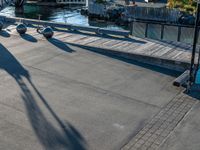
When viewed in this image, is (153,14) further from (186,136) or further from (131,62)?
(186,136)

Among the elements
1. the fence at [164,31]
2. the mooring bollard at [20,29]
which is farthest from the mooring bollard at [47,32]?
the fence at [164,31]

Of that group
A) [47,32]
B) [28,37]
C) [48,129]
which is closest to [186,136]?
[48,129]

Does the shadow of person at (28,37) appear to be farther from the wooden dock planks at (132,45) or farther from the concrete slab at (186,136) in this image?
the concrete slab at (186,136)

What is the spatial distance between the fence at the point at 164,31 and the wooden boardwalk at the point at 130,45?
2.46ft

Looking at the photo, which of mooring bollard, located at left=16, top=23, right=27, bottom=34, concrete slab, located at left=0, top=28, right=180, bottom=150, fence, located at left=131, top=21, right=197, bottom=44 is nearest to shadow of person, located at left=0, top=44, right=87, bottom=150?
concrete slab, located at left=0, top=28, right=180, bottom=150

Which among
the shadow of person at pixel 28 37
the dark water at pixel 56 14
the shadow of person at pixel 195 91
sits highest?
the shadow of person at pixel 28 37

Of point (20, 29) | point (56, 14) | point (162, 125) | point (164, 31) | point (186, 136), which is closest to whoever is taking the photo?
point (186, 136)

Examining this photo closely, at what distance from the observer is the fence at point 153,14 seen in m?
55.5

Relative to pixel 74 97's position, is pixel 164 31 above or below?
above

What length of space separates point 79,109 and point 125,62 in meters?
7.47

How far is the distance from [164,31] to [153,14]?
109 ft

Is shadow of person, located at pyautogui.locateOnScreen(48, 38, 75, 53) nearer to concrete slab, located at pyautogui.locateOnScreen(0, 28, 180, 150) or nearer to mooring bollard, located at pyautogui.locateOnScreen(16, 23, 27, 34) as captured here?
concrete slab, located at pyautogui.locateOnScreen(0, 28, 180, 150)

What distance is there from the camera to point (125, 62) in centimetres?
2097

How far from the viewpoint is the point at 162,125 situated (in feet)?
43.6
